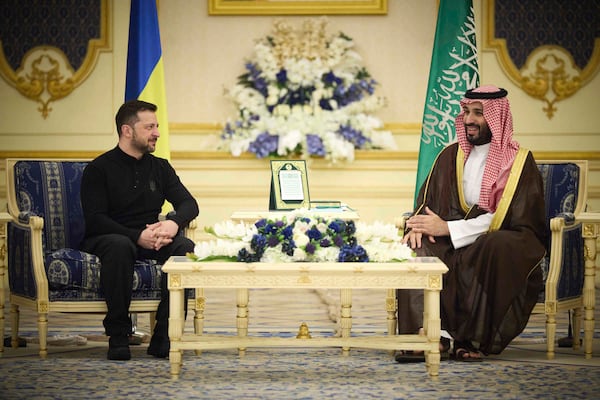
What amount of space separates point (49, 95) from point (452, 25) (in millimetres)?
3533

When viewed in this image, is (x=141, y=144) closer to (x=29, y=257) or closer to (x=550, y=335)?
(x=29, y=257)

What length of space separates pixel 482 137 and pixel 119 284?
2.04 meters

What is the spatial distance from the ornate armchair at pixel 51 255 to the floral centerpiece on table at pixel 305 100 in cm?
270

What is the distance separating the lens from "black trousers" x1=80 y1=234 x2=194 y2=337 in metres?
4.96

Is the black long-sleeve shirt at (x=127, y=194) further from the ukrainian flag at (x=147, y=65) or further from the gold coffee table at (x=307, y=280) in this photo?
the ukrainian flag at (x=147, y=65)

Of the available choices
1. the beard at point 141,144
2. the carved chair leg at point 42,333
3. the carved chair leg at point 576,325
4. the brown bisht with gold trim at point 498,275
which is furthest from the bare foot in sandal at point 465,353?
the carved chair leg at point 42,333

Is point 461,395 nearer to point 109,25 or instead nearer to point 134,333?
point 134,333

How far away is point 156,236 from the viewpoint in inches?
204

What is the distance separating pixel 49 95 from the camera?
8.68m

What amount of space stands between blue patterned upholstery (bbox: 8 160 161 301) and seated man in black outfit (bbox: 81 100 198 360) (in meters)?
0.07

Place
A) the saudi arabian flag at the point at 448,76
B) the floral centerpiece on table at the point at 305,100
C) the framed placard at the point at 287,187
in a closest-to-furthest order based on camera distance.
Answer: the framed placard at the point at 287,187
the saudi arabian flag at the point at 448,76
the floral centerpiece on table at the point at 305,100

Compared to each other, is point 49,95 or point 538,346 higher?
point 49,95

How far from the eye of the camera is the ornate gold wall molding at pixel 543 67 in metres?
8.57

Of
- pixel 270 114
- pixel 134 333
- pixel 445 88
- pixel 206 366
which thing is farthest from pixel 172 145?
pixel 206 366
